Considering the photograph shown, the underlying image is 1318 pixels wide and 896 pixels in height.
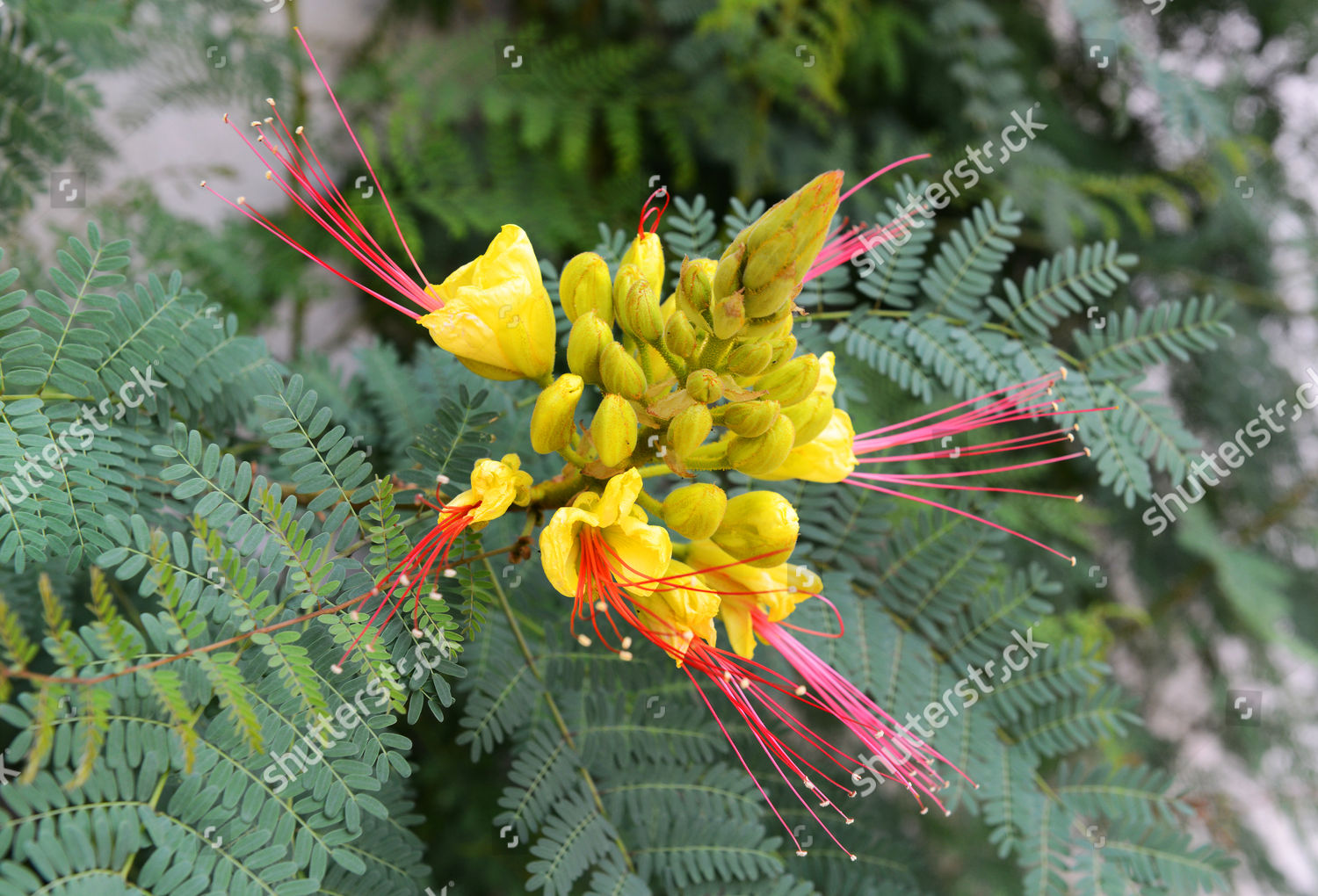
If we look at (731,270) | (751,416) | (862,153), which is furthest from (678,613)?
(862,153)

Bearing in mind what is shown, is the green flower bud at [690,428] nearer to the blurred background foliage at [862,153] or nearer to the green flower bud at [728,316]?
the green flower bud at [728,316]

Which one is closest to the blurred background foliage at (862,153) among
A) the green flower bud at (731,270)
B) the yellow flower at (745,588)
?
the yellow flower at (745,588)

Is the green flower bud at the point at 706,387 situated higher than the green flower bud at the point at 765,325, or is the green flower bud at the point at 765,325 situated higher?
the green flower bud at the point at 765,325

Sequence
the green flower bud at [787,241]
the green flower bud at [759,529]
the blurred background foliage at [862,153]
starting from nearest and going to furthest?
the green flower bud at [787,241], the green flower bud at [759,529], the blurred background foliage at [862,153]

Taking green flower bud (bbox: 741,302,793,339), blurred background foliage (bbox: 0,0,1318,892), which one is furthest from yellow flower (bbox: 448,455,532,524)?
blurred background foliage (bbox: 0,0,1318,892)

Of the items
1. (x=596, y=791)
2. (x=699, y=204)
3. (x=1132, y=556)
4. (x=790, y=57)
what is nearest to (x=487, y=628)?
(x=596, y=791)

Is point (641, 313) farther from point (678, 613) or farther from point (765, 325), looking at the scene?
point (678, 613)
